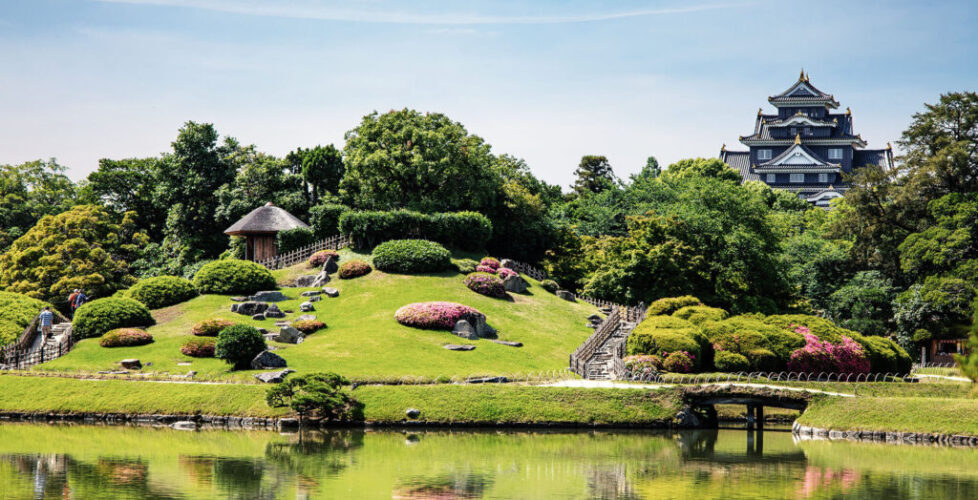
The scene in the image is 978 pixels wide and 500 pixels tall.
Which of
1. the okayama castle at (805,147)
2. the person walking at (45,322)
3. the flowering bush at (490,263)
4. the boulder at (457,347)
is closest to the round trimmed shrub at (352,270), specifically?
the flowering bush at (490,263)

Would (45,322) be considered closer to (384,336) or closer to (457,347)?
(384,336)

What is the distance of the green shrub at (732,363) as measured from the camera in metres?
44.8

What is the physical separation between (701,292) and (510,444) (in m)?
24.6

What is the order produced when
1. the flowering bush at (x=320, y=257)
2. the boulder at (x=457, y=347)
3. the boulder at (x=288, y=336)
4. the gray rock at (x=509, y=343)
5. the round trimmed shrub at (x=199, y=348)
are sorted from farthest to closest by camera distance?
1. the flowering bush at (x=320, y=257)
2. the gray rock at (x=509, y=343)
3. the boulder at (x=457, y=347)
4. the boulder at (x=288, y=336)
5. the round trimmed shrub at (x=199, y=348)

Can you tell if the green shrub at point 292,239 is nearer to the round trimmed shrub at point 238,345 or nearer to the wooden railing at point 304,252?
the wooden railing at point 304,252

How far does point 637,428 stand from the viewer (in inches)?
1596

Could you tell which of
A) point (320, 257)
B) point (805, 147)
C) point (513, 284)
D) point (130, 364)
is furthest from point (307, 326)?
point (805, 147)

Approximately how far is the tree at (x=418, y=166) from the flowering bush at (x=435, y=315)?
16.2 meters

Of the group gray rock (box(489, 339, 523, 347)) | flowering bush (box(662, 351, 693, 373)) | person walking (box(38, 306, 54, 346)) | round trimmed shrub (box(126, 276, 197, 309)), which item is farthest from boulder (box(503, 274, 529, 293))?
person walking (box(38, 306, 54, 346))

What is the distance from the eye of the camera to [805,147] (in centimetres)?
12975

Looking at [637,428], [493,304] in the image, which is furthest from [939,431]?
[493,304]

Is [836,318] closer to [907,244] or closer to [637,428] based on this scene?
[907,244]

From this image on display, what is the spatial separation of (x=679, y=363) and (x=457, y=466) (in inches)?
664

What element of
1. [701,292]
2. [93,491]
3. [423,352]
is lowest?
[93,491]
